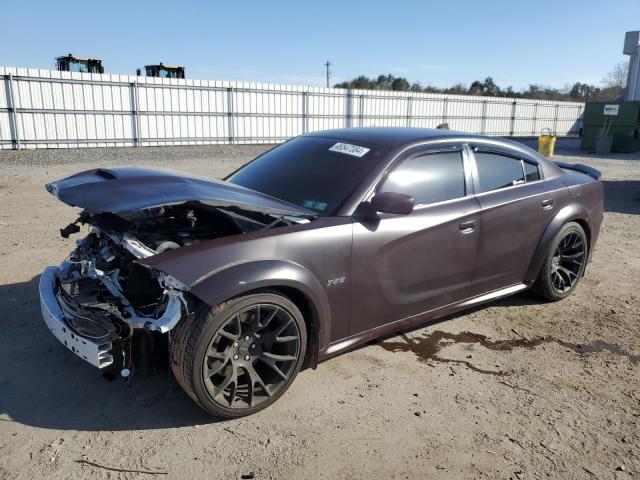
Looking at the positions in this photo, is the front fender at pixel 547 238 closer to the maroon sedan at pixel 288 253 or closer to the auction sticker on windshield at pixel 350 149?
the maroon sedan at pixel 288 253

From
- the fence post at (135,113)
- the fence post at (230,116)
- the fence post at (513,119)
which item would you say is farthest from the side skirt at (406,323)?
the fence post at (513,119)

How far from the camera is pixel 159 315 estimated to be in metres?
2.72

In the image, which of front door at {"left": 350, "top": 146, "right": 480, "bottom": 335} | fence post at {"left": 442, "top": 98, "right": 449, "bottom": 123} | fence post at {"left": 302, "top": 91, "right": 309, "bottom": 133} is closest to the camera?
front door at {"left": 350, "top": 146, "right": 480, "bottom": 335}

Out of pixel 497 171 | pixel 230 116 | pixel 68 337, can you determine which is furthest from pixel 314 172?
pixel 230 116

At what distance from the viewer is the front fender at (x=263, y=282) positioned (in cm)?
263

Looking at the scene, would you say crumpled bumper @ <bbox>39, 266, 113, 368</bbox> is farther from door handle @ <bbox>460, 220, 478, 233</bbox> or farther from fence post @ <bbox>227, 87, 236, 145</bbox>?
fence post @ <bbox>227, 87, 236, 145</bbox>

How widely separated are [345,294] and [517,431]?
126 cm

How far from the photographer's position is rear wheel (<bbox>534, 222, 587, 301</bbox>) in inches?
181

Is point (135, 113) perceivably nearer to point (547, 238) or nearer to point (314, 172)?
point (314, 172)

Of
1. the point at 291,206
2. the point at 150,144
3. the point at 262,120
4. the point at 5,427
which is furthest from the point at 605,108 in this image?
the point at 5,427

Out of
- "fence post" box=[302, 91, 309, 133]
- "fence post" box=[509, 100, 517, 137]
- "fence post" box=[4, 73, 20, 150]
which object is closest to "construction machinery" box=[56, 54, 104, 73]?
"fence post" box=[4, 73, 20, 150]

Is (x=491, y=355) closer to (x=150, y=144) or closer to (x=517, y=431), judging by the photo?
(x=517, y=431)

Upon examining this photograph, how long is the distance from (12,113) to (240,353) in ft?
57.9

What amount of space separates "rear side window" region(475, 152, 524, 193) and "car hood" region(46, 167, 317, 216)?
5.33 feet
